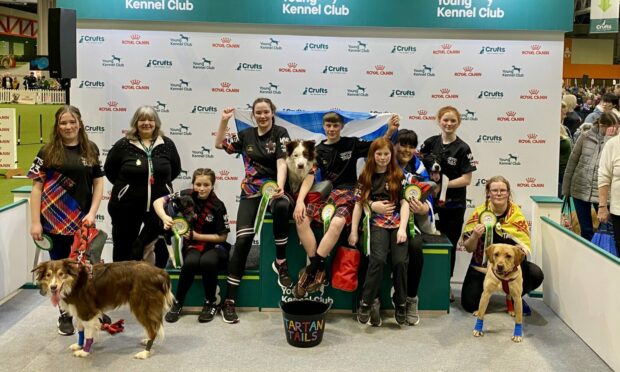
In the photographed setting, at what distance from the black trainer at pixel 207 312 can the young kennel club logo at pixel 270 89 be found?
213 centimetres

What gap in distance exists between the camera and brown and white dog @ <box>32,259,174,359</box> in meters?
3.68

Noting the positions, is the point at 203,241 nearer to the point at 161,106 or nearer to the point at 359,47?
the point at 161,106

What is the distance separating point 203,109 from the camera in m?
5.81

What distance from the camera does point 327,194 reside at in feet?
15.2

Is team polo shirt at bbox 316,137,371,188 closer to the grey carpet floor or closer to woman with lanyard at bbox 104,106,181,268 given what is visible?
the grey carpet floor

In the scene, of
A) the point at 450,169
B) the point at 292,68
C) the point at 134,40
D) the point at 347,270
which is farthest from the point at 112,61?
the point at 450,169

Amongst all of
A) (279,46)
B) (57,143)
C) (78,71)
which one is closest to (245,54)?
(279,46)

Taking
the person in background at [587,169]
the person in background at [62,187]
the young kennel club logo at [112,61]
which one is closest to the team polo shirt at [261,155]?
the person in background at [62,187]

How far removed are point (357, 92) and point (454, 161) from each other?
1.26 meters

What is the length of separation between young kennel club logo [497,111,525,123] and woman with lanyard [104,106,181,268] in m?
3.00

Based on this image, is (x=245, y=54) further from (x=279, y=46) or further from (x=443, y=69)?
(x=443, y=69)

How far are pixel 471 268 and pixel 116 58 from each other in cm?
356

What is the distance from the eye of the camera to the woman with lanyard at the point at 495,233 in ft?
14.9

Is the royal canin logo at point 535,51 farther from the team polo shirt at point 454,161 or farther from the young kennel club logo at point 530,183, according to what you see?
the team polo shirt at point 454,161
